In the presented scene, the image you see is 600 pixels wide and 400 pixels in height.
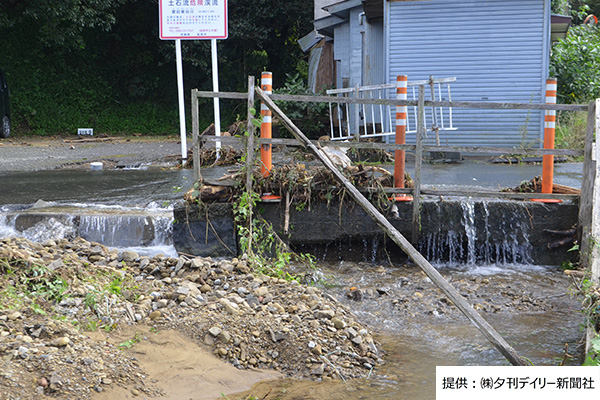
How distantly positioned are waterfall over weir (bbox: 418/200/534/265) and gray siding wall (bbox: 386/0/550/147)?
727 centimetres

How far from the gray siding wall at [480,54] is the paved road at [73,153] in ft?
19.7

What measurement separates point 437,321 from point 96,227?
400 centimetres

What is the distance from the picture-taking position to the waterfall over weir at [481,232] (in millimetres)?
7023

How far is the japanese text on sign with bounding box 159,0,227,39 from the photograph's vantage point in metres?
11.0

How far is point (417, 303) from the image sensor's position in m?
5.65

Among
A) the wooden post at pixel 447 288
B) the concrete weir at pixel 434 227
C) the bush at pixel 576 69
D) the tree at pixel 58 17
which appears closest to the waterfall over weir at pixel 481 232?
the concrete weir at pixel 434 227

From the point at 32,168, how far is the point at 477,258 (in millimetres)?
8975

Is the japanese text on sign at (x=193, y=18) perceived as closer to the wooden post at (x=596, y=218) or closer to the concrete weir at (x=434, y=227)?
the concrete weir at (x=434, y=227)

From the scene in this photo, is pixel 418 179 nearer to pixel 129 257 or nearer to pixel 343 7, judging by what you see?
pixel 129 257

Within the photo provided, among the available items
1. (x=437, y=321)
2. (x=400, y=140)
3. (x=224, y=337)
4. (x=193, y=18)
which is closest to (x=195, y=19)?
(x=193, y=18)

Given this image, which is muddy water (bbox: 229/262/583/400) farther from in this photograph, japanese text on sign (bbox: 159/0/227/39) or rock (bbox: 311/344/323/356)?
japanese text on sign (bbox: 159/0/227/39)

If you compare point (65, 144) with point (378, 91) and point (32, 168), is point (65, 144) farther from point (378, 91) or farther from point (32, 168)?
point (378, 91)

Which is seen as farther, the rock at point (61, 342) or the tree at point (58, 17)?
the tree at point (58, 17)

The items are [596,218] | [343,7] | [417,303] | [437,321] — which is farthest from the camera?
[343,7]
